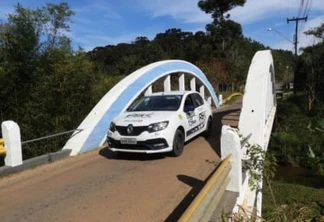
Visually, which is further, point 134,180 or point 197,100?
point 197,100

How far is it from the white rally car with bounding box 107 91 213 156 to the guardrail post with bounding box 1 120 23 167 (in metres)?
2.17

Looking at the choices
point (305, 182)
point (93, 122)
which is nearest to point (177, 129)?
point (93, 122)

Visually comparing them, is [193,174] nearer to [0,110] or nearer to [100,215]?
[100,215]

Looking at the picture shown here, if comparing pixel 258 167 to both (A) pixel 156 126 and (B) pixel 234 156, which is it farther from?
(A) pixel 156 126

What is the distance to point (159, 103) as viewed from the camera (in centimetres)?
977

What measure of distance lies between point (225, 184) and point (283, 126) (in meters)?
17.2

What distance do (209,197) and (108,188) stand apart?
10.0 feet

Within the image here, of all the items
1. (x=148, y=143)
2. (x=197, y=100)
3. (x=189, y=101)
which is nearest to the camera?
(x=148, y=143)

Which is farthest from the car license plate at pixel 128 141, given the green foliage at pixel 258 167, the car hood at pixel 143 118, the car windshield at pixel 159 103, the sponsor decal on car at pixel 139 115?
the green foliage at pixel 258 167

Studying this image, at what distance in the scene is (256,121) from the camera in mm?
8680

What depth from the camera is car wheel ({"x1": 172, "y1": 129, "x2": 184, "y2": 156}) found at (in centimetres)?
871

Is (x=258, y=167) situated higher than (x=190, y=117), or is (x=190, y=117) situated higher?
(x=190, y=117)

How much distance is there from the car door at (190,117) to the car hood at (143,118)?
69 centimetres

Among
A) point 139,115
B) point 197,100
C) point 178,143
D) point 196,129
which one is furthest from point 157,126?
point 197,100
